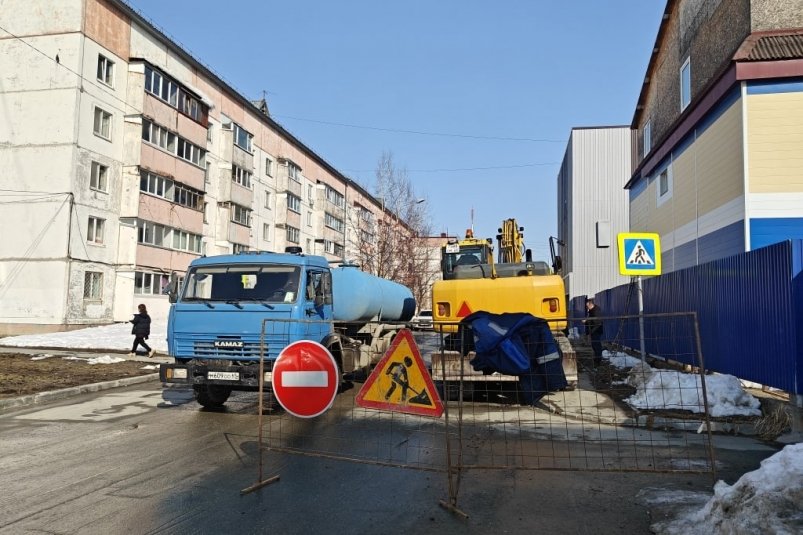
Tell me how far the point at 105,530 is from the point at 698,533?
4.26 m

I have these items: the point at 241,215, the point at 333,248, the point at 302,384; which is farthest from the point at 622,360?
the point at 333,248

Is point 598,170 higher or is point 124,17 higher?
point 124,17

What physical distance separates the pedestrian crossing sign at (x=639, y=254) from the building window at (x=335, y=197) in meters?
51.1

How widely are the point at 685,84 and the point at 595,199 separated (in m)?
24.8

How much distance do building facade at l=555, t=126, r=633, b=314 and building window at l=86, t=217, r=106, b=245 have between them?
29.6 metres

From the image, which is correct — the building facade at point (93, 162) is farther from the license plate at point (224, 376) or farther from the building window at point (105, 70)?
the license plate at point (224, 376)

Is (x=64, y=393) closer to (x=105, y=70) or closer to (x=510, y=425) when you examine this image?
(x=510, y=425)

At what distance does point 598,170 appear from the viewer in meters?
43.5

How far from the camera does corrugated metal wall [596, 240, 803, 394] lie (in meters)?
7.97

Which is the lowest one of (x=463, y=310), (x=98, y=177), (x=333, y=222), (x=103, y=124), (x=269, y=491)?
(x=269, y=491)

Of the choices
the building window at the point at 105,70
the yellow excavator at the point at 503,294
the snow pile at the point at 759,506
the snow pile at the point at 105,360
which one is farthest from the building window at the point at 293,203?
the snow pile at the point at 759,506

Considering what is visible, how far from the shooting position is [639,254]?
459 inches

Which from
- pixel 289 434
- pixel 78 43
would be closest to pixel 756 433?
pixel 289 434

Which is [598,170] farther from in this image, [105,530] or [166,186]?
[105,530]
